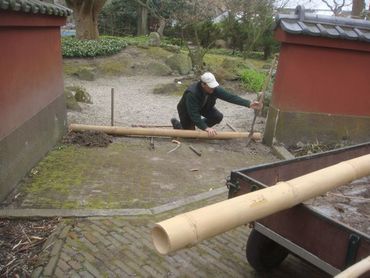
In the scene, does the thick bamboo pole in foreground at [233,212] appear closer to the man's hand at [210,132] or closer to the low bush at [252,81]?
the man's hand at [210,132]

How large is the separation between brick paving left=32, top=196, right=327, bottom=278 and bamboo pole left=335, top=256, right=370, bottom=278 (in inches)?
63.1

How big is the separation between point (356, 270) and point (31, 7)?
4.85m

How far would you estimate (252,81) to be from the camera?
16328mm

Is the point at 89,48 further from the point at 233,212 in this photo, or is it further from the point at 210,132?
the point at 233,212

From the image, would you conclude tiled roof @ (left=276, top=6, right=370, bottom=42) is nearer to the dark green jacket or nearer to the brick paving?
the dark green jacket

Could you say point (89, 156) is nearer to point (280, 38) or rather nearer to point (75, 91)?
point (280, 38)

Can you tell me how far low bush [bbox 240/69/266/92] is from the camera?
15.7m

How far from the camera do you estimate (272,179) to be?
361 centimetres

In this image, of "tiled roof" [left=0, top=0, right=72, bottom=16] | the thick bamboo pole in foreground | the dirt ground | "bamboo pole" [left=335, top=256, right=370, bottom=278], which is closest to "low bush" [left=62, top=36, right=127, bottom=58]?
"tiled roof" [left=0, top=0, right=72, bottom=16]

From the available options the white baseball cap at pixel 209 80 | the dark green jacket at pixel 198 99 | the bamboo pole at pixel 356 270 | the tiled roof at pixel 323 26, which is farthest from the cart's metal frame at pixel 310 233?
the tiled roof at pixel 323 26

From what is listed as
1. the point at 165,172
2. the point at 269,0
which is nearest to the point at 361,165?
the point at 165,172

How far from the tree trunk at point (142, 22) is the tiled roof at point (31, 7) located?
2157cm

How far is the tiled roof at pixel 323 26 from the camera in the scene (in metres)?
6.71

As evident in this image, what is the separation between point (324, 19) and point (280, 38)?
787 mm
